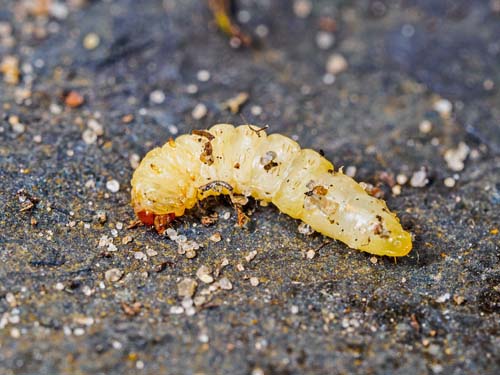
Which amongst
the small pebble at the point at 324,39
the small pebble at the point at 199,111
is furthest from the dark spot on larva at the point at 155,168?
the small pebble at the point at 324,39

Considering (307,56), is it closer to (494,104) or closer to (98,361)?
(494,104)

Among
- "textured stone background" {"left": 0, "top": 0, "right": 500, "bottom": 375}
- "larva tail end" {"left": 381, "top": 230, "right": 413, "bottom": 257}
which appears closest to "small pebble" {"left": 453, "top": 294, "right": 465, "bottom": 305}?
"textured stone background" {"left": 0, "top": 0, "right": 500, "bottom": 375}

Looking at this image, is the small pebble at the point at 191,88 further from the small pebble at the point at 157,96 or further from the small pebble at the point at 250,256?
the small pebble at the point at 250,256

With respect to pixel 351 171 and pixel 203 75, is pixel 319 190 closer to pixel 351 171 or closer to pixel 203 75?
pixel 351 171

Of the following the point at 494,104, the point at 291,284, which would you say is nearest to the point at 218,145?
the point at 291,284

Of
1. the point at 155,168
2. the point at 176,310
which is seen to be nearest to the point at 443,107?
the point at 155,168

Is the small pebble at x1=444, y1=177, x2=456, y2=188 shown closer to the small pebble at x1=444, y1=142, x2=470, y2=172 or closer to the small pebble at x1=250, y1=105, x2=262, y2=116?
the small pebble at x1=444, y1=142, x2=470, y2=172

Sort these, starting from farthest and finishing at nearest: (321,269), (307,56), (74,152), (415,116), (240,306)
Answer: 1. (307,56)
2. (415,116)
3. (74,152)
4. (321,269)
5. (240,306)
